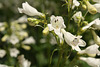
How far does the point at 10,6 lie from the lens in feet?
21.0

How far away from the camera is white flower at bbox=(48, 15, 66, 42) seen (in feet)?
7.73

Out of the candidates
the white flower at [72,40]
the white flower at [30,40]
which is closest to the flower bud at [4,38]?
the white flower at [30,40]

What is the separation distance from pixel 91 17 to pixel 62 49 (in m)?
2.17

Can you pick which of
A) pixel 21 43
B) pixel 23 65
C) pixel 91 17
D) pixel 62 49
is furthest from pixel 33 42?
pixel 62 49

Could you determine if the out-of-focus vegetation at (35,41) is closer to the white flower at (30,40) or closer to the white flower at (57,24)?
the white flower at (30,40)

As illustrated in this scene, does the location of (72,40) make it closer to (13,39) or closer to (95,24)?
(95,24)

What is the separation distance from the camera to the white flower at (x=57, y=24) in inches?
92.7

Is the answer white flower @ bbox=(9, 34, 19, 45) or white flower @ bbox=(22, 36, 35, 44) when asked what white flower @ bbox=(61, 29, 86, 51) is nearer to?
white flower @ bbox=(9, 34, 19, 45)

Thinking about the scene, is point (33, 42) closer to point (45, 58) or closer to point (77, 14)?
point (45, 58)

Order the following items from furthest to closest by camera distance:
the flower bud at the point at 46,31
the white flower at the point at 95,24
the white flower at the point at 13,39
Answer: the white flower at the point at 13,39
the white flower at the point at 95,24
the flower bud at the point at 46,31

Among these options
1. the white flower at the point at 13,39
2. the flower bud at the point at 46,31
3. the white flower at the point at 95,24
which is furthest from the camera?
the white flower at the point at 13,39

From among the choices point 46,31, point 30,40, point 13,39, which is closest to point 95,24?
point 46,31

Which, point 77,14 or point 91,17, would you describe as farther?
point 91,17

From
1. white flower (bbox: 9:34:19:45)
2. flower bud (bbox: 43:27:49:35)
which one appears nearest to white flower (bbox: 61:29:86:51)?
flower bud (bbox: 43:27:49:35)
